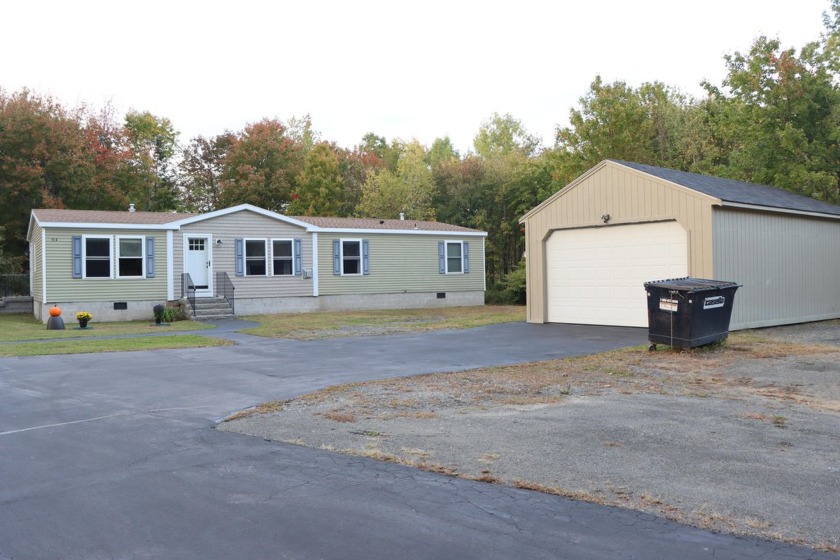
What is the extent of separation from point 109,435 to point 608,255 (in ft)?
43.9

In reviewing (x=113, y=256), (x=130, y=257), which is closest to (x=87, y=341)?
(x=113, y=256)

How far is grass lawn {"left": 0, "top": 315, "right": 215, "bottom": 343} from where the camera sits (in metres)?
16.5

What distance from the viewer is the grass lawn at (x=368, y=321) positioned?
669 inches

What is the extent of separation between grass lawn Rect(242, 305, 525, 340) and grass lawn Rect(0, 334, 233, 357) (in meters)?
1.94

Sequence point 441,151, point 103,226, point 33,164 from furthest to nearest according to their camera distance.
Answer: point 441,151, point 33,164, point 103,226

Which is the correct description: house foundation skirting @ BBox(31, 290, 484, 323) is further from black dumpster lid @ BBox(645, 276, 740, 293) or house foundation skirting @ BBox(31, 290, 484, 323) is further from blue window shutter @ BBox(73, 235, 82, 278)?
black dumpster lid @ BBox(645, 276, 740, 293)

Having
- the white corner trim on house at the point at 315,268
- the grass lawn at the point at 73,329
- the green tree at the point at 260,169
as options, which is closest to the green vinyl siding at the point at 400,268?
the white corner trim on house at the point at 315,268

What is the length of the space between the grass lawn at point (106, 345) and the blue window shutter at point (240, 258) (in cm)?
757

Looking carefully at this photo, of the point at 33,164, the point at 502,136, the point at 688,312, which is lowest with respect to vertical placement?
the point at 688,312

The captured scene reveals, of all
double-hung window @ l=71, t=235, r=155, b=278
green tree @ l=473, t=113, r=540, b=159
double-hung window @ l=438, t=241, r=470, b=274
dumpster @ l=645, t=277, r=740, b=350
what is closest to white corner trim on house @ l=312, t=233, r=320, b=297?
double-hung window @ l=438, t=241, r=470, b=274

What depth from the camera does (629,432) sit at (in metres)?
6.31

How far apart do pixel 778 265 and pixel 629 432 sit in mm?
12822

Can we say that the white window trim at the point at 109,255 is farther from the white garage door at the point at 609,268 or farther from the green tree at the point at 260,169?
the green tree at the point at 260,169

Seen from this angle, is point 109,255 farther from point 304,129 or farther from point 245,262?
point 304,129
